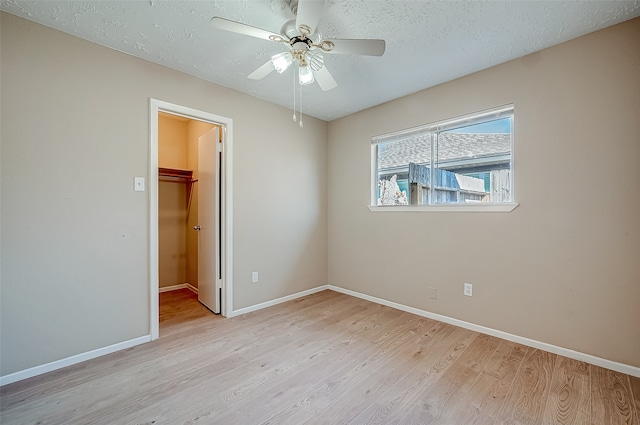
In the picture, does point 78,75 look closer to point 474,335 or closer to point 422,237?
point 422,237

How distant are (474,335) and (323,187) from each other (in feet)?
8.22

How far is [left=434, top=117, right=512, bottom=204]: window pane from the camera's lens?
2486mm

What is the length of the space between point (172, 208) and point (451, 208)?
12.2 ft

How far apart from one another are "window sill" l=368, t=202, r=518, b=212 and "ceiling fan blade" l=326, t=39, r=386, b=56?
1.69 m

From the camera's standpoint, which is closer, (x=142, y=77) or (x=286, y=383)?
(x=286, y=383)

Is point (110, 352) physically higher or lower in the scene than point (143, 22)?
lower

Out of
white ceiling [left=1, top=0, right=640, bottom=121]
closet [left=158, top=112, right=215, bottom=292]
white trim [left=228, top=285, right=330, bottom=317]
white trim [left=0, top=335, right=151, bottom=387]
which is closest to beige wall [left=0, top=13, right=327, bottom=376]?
white trim [left=0, top=335, right=151, bottom=387]

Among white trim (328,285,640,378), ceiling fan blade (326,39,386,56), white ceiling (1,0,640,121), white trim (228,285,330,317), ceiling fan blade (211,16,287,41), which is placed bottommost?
white trim (228,285,330,317)

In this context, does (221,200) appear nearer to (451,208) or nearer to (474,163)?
(451,208)

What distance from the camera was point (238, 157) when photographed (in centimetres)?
300

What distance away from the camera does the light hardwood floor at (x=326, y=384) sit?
1527 millimetres

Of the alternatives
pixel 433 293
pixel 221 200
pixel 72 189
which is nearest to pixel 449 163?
pixel 433 293

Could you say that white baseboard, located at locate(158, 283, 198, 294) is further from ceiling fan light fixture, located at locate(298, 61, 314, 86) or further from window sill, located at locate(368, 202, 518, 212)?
ceiling fan light fixture, located at locate(298, 61, 314, 86)

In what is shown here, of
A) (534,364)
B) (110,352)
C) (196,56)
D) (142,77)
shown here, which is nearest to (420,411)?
(534,364)
